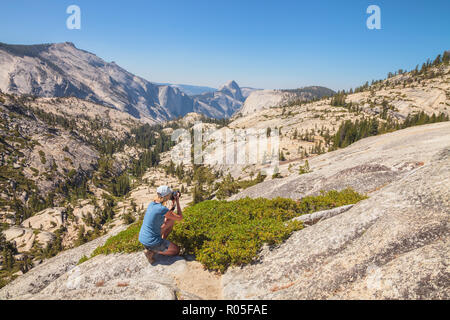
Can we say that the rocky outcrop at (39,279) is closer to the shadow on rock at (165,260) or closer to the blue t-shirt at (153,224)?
the shadow on rock at (165,260)

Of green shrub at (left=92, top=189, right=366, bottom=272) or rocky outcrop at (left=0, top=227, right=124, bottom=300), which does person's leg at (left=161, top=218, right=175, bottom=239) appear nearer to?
green shrub at (left=92, top=189, right=366, bottom=272)

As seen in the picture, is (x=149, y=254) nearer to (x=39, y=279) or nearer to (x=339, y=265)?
(x=339, y=265)

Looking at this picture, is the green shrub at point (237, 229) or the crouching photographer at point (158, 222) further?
the green shrub at point (237, 229)

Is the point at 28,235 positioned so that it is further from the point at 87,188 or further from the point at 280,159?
the point at 280,159

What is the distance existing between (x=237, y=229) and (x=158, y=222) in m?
4.12

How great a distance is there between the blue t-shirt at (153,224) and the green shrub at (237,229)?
6.35 feet

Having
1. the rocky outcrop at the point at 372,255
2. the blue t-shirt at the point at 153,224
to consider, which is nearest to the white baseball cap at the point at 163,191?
the blue t-shirt at the point at 153,224

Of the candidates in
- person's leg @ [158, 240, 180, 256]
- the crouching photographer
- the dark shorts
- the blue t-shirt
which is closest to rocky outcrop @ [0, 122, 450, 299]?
person's leg @ [158, 240, 180, 256]

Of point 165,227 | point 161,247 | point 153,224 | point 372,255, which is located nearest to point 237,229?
point 165,227

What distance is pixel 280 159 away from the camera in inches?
3543

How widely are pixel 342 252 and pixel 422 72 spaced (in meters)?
270

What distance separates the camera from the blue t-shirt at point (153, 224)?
9.12 meters
